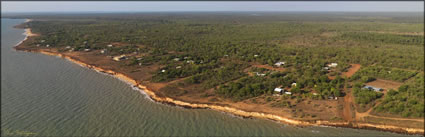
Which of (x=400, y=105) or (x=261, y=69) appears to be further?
(x=261, y=69)

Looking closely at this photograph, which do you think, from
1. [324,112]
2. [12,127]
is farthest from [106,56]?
[324,112]

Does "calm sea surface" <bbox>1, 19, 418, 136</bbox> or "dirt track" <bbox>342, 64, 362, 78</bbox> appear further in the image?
"dirt track" <bbox>342, 64, 362, 78</bbox>

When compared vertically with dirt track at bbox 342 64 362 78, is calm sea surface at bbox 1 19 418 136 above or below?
below

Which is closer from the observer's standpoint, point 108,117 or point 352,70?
point 108,117

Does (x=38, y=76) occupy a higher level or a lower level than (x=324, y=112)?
higher

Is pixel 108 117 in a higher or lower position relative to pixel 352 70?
lower

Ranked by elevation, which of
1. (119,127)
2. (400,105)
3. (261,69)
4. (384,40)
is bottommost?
(119,127)

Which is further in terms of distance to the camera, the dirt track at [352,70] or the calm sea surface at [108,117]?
the dirt track at [352,70]

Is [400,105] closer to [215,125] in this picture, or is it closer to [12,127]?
[215,125]
